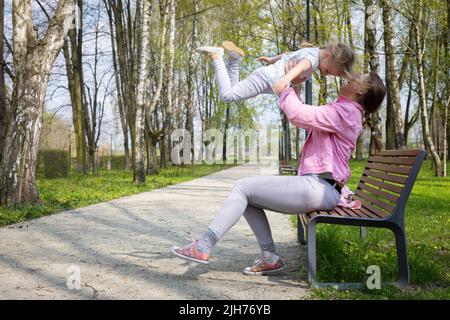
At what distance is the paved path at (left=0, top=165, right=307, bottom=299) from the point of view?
142 inches

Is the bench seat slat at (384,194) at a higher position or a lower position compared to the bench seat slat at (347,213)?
higher

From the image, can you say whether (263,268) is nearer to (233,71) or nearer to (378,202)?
(378,202)

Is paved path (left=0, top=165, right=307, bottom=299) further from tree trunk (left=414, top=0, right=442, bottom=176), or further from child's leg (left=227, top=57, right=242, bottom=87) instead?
tree trunk (left=414, top=0, right=442, bottom=176)

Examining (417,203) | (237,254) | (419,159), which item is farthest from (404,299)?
(417,203)

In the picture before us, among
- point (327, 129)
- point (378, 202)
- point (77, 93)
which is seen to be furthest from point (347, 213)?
point (77, 93)

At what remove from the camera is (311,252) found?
11.8 feet

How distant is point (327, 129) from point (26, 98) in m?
6.27

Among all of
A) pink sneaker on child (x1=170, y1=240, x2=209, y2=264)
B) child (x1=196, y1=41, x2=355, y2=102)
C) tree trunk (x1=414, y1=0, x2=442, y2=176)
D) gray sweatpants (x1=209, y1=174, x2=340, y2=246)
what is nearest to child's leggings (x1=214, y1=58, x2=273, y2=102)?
child (x1=196, y1=41, x2=355, y2=102)

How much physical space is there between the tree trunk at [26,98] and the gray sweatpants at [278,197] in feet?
19.0

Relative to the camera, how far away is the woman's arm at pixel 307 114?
3627 millimetres

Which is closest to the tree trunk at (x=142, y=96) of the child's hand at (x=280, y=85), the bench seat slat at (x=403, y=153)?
the bench seat slat at (x=403, y=153)

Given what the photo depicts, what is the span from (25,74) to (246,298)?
21.5 ft

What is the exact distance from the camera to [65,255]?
16.3 ft

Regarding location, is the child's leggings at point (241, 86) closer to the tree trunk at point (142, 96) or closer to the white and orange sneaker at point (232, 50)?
the white and orange sneaker at point (232, 50)
